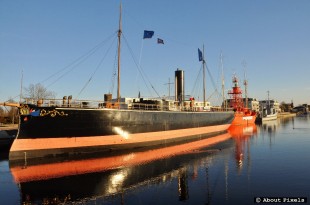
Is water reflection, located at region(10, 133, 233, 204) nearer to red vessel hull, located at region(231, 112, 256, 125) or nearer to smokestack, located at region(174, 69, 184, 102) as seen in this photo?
smokestack, located at region(174, 69, 184, 102)

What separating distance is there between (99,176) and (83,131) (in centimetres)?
875

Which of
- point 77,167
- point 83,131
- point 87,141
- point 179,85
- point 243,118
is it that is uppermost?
point 179,85

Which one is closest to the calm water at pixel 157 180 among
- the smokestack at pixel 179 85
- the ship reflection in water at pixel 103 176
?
the ship reflection in water at pixel 103 176

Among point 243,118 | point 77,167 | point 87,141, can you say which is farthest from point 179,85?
point 243,118

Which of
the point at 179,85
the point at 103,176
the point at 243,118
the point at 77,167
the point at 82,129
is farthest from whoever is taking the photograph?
the point at 243,118

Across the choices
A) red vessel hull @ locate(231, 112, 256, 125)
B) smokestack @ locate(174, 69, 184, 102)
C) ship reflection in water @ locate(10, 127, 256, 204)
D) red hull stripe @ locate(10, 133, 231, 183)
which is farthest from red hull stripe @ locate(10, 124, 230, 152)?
red vessel hull @ locate(231, 112, 256, 125)

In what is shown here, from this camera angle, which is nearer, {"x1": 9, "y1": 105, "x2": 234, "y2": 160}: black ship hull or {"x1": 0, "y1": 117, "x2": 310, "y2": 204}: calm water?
{"x1": 0, "y1": 117, "x2": 310, "y2": 204}: calm water

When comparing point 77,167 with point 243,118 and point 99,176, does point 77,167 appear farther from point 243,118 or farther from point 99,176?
point 243,118

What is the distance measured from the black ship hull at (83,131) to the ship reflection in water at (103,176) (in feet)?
7.78

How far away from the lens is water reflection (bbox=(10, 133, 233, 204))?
658 inches

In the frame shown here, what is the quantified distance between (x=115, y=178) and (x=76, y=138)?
9.78m

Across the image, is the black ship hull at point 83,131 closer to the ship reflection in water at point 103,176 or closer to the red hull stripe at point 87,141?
the red hull stripe at point 87,141

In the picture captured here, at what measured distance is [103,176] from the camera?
20906 mm

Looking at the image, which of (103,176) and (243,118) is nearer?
(103,176)
